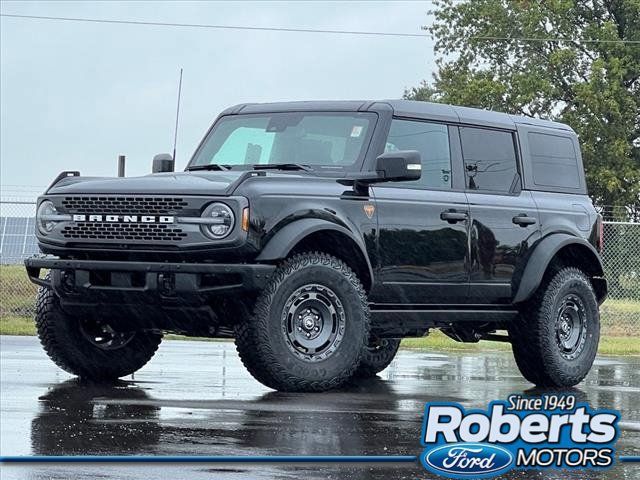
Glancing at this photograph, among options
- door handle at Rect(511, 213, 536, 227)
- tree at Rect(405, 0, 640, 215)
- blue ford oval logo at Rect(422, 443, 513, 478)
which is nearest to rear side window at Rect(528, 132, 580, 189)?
door handle at Rect(511, 213, 536, 227)

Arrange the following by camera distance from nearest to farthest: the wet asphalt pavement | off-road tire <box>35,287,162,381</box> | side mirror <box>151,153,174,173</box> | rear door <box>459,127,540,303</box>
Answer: the wet asphalt pavement < off-road tire <box>35,287,162,381</box> < rear door <box>459,127,540,303</box> < side mirror <box>151,153,174,173</box>

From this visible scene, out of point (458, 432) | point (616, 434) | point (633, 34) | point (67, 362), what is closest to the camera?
point (458, 432)

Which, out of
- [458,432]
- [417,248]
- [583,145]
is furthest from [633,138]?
[458,432]

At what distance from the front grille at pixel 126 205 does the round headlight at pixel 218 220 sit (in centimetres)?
20

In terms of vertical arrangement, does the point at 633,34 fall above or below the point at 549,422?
above

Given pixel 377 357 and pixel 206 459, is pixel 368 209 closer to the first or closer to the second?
pixel 377 357

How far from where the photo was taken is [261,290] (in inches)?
387

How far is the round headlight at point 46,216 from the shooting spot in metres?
10.6

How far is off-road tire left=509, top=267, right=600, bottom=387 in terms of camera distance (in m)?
12.2

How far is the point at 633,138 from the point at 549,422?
146 feet

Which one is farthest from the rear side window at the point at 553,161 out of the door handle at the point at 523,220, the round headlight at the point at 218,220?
the round headlight at the point at 218,220

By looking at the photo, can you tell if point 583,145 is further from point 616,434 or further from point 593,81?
point 616,434

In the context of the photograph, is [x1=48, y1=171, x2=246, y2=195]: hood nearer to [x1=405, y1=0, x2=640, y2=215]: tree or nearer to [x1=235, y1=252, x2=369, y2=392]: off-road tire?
[x1=235, y1=252, x2=369, y2=392]: off-road tire

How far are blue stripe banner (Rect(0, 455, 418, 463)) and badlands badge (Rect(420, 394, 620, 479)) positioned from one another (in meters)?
0.26
